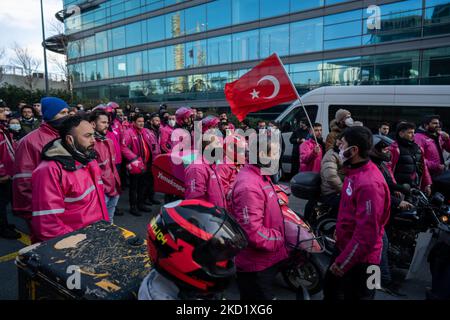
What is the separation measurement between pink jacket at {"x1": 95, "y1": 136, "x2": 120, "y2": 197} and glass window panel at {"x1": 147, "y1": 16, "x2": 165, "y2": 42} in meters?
24.3

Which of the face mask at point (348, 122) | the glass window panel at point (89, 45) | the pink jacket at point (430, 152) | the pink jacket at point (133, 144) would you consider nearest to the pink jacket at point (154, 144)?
the pink jacket at point (133, 144)

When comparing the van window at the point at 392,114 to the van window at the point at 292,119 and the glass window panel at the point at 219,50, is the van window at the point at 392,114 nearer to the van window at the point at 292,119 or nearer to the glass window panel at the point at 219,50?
the van window at the point at 292,119

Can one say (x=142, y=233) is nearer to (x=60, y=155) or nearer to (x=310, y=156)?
(x=60, y=155)

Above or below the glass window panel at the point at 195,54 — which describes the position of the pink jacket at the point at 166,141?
below

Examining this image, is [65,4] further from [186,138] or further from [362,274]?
[362,274]

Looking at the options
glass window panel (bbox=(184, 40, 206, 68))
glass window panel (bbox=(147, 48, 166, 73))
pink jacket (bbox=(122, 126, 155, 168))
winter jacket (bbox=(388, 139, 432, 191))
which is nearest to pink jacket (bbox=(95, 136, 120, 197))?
pink jacket (bbox=(122, 126, 155, 168))

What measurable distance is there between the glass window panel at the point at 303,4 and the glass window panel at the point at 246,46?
2878 mm

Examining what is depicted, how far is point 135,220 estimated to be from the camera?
18.8 feet

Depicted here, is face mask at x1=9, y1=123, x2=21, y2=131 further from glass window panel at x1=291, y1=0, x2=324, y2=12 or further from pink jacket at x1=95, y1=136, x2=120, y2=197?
glass window panel at x1=291, y1=0, x2=324, y2=12

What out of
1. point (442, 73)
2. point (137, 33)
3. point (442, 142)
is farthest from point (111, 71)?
point (442, 142)

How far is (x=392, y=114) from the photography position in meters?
8.05

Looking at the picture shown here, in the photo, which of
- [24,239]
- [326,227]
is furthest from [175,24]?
[326,227]

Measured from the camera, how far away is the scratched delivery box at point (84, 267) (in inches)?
61.4
